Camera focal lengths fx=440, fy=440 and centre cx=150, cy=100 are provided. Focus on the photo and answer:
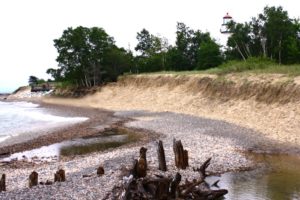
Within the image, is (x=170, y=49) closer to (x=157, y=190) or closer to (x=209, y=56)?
(x=209, y=56)

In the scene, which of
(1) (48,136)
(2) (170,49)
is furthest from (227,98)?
(2) (170,49)

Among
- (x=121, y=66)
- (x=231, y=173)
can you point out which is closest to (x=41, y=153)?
(x=231, y=173)

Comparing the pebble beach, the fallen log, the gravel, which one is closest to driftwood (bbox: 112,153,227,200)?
the fallen log

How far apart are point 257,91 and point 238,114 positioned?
9.84ft

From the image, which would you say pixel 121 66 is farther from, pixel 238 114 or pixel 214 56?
pixel 238 114

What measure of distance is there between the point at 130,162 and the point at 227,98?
22.6m

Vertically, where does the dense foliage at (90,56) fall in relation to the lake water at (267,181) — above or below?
above

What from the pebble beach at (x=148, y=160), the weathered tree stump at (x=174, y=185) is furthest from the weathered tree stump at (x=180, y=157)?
the weathered tree stump at (x=174, y=185)

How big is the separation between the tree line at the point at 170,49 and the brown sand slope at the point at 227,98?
32.3 feet

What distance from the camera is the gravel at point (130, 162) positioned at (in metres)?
15.3

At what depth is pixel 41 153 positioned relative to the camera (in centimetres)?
2638

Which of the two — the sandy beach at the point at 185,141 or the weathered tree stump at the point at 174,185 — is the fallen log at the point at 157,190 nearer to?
the weathered tree stump at the point at 174,185

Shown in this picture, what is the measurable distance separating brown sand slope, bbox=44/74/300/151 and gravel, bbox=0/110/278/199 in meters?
1.94

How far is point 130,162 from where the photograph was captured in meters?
20.0
